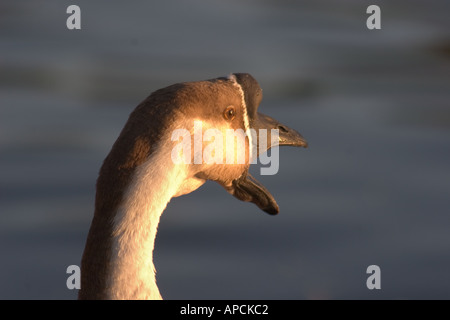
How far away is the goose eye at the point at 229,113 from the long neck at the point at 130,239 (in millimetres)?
733

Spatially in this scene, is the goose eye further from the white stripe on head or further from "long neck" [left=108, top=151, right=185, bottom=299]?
"long neck" [left=108, top=151, right=185, bottom=299]

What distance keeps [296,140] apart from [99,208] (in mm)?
1667

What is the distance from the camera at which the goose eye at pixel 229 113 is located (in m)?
5.82

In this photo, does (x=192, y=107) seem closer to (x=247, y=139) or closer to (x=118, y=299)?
(x=247, y=139)

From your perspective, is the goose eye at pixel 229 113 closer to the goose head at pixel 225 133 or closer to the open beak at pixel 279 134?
the goose head at pixel 225 133

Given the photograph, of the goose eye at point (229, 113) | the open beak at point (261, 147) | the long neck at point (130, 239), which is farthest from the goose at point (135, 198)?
the open beak at point (261, 147)

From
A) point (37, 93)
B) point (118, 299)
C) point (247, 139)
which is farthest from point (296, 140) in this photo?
point (37, 93)

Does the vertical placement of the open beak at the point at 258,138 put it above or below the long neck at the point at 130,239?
above

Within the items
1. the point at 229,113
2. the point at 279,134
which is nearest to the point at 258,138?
the point at 279,134

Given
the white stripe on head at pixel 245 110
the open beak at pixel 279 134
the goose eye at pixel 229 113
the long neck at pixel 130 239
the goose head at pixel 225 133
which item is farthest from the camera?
the open beak at pixel 279 134

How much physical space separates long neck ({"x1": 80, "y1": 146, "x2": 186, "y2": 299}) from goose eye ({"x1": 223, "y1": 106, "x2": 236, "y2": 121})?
2.41 ft

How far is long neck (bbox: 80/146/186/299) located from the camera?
5.10m

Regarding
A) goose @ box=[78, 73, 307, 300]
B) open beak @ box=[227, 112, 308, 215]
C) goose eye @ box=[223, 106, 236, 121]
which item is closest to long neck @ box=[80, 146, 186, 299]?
goose @ box=[78, 73, 307, 300]

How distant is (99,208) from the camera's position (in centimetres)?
515
